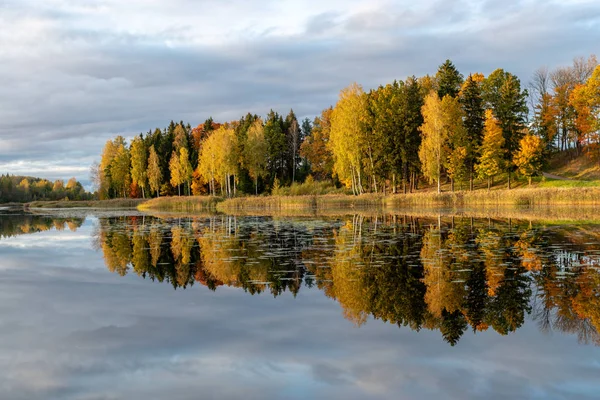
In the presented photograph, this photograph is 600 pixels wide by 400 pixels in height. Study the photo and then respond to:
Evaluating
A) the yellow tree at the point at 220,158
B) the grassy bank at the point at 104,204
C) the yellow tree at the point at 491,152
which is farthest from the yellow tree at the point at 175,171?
the yellow tree at the point at 491,152

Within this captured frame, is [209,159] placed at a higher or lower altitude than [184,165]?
higher

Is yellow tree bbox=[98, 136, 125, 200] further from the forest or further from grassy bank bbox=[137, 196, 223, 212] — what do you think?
grassy bank bbox=[137, 196, 223, 212]

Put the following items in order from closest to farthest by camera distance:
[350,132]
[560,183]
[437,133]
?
[437,133], [560,183], [350,132]

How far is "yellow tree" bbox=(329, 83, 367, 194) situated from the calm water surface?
1582 inches

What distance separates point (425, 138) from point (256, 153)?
89.0 ft

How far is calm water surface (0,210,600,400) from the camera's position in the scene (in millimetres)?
6098

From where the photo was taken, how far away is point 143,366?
22.2 feet

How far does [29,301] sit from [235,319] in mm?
5168

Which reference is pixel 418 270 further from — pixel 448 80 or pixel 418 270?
pixel 448 80

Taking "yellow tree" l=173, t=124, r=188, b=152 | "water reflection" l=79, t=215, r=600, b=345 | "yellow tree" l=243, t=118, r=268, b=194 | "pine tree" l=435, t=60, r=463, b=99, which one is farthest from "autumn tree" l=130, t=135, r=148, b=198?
"water reflection" l=79, t=215, r=600, b=345

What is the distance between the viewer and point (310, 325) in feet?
28.3

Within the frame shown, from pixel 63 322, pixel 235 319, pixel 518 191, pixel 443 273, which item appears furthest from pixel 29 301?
pixel 518 191

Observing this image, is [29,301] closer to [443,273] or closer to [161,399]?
[161,399]

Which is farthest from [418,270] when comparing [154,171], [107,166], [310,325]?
[107,166]
